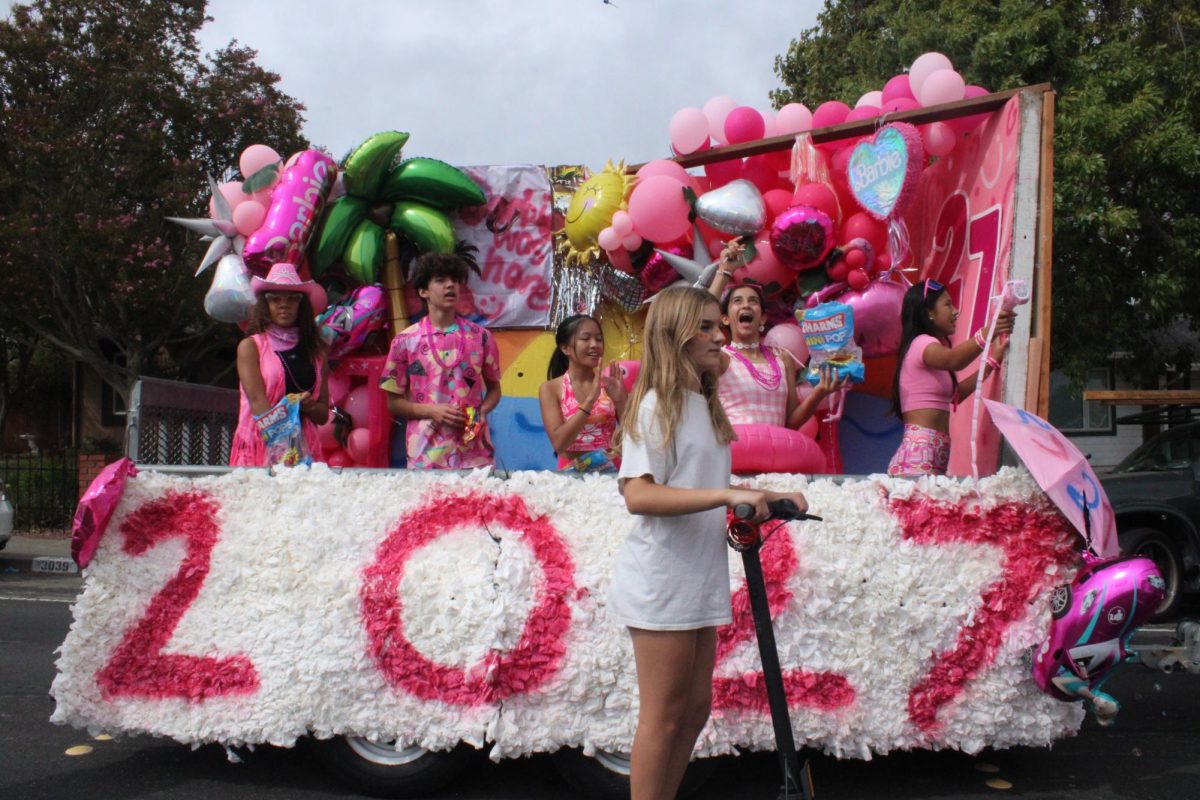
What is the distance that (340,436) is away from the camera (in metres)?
5.69

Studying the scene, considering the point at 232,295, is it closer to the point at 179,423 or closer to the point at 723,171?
the point at 179,423

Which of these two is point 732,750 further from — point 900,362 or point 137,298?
point 137,298

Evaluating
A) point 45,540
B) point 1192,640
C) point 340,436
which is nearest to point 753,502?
point 1192,640

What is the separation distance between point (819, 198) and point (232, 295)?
2906 millimetres

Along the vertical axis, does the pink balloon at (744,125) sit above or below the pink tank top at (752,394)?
above

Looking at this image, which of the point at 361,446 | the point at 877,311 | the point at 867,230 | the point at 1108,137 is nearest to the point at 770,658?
the point at 877,311

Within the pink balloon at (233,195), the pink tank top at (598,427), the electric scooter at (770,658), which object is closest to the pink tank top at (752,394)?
the pink tank top at (598,427)

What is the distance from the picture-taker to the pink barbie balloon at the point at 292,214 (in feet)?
17.6

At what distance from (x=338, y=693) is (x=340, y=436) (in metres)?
2.32

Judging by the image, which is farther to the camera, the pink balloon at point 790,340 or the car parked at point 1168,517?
the car parked at point 1168,517

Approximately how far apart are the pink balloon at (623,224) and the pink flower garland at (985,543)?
2.38 metres

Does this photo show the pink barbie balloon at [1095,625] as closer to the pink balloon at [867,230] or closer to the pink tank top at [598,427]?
the pink tank top at [598,427]

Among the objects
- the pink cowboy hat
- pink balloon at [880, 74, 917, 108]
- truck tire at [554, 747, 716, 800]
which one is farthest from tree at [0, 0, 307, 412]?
truck tire at [554, 747, 716, 800]

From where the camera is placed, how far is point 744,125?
18.4 ft
